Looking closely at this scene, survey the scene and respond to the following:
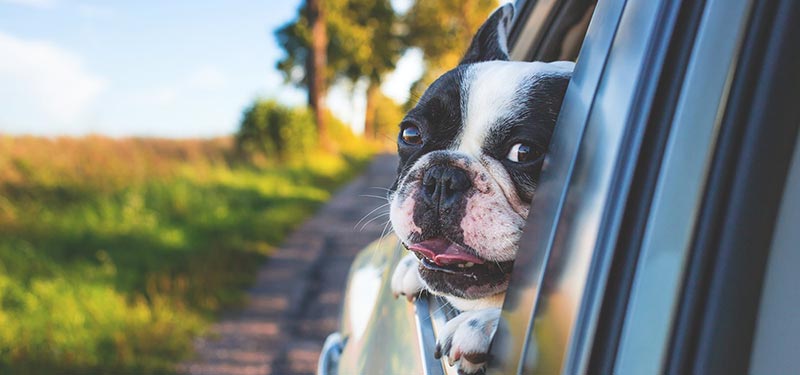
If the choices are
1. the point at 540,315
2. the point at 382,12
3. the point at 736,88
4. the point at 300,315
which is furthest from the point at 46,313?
the point at 382,12

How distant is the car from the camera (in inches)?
31.2

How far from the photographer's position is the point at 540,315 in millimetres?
936

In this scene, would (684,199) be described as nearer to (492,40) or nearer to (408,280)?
(408,280)

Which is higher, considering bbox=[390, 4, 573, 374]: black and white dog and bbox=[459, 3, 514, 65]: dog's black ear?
bbox=[459, 3, 514, 65]: dog's black ear

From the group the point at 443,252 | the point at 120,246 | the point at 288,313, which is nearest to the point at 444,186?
the point at 443,252

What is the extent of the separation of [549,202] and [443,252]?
1.56 feet

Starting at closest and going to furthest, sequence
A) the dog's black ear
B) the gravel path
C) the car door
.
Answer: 1. the car door
2. the dog's black ear
3. the gravel path

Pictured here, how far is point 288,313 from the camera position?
555 centimetres

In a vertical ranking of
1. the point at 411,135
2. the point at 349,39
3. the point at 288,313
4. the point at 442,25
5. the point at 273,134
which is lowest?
the point at 288,313

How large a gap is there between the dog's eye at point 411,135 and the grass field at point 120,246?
312 centimetres

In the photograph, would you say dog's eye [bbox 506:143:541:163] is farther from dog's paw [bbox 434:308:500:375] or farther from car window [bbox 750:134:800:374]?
car window [bbox 750:134:800:374]

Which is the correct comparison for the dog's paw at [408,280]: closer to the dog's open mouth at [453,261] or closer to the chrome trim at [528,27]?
the dog's open mouth at [453,261]

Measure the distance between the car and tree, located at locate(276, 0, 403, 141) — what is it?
62.2 ft

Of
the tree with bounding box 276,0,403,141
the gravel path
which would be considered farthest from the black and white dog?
the tree with bounding box 276,0,403,141
